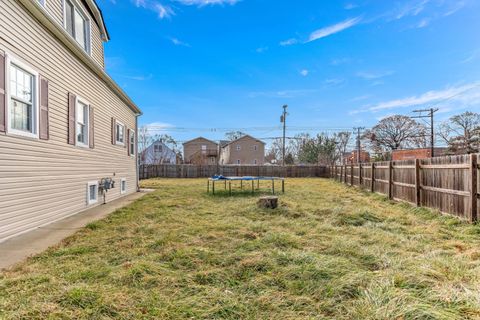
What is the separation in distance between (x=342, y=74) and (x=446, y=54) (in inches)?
293

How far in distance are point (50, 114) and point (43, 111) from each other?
353mm

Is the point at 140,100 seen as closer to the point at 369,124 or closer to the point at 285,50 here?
the point at 285,50

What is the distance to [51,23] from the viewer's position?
507 centimetres

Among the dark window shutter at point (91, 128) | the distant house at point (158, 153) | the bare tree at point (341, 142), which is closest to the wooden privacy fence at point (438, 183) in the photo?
the dark window shutter at point (91, 128)

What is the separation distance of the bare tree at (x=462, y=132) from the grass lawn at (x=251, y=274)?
38167mm

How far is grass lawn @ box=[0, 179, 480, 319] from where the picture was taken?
2059mm

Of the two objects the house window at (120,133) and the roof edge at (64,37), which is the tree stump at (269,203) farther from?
the house window at (120,133)

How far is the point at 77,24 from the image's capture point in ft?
24.4

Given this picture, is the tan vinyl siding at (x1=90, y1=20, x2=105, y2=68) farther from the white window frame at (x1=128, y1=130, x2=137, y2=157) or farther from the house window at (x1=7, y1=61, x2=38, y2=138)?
the house window at (x1=7, y1=61, x2=38, y2=138)

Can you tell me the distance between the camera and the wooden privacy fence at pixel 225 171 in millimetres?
24781

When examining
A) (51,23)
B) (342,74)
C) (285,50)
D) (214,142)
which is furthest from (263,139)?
(51,23)

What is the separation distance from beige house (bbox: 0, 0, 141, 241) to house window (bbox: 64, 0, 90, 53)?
3cm

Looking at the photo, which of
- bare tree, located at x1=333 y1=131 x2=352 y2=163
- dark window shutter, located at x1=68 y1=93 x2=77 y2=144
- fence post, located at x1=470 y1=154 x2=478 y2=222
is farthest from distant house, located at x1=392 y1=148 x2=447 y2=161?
dark window shutter, located at x1=68 y1=93 x2=77 y2=144

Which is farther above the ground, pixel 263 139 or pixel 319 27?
pixel 319 27
